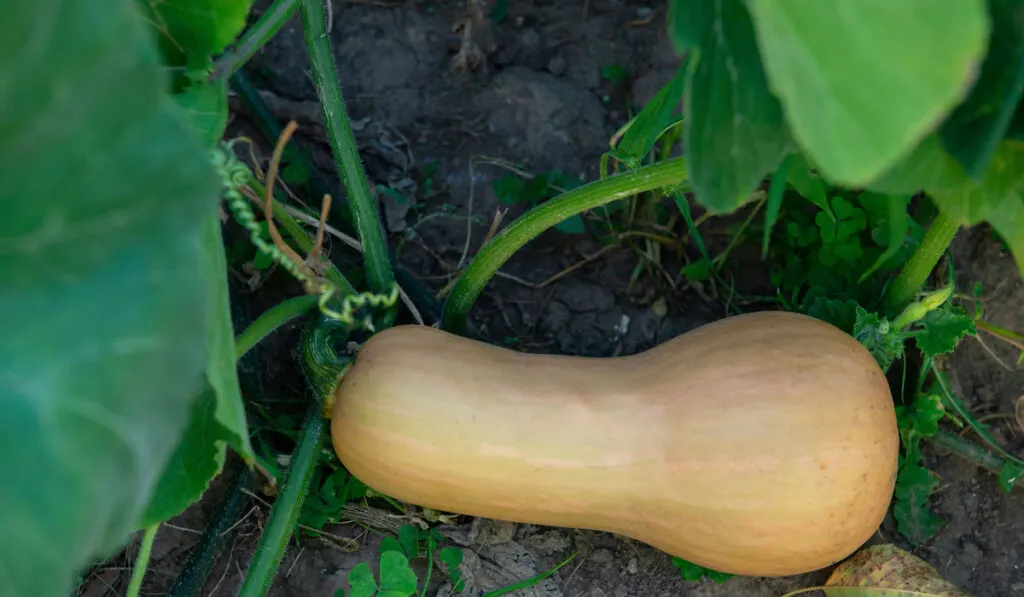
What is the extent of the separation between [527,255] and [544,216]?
1.31 ft

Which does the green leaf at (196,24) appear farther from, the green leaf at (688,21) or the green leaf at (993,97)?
the green leaf at (993,97)

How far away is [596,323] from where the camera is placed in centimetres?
170

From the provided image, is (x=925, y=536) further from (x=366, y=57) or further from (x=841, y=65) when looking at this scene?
(x=366, y=57)

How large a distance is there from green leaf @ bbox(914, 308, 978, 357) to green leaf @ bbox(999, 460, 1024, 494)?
26 centimetres

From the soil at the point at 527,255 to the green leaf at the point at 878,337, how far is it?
238 millimetres

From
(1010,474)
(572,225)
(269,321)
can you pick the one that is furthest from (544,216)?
(1010,474)

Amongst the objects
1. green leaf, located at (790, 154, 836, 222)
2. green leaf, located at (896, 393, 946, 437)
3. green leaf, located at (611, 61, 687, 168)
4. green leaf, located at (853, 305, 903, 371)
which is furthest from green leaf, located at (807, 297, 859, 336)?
green leaf, located at (611, 61, 687, 168)

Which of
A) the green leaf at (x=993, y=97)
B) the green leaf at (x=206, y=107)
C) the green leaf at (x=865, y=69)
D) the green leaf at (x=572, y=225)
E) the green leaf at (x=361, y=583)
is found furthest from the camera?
the green leaf at (x=572, y=225)

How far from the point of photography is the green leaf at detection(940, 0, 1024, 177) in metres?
0.89

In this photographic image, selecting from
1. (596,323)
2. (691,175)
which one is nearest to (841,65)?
(691,175)

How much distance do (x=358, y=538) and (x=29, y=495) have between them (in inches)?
32.4

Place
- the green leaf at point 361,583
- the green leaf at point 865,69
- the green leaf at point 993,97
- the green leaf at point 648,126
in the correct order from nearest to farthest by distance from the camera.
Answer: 1. the green leaf at point 865,69
2. the green leaf at point 993,97
3. the green leaf at point 648,126
4. the green leaf at point 361,583

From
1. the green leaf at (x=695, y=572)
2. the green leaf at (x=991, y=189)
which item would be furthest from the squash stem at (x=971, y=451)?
the green leaf at (x=991, y=189)

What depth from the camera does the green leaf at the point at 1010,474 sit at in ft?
4.82
